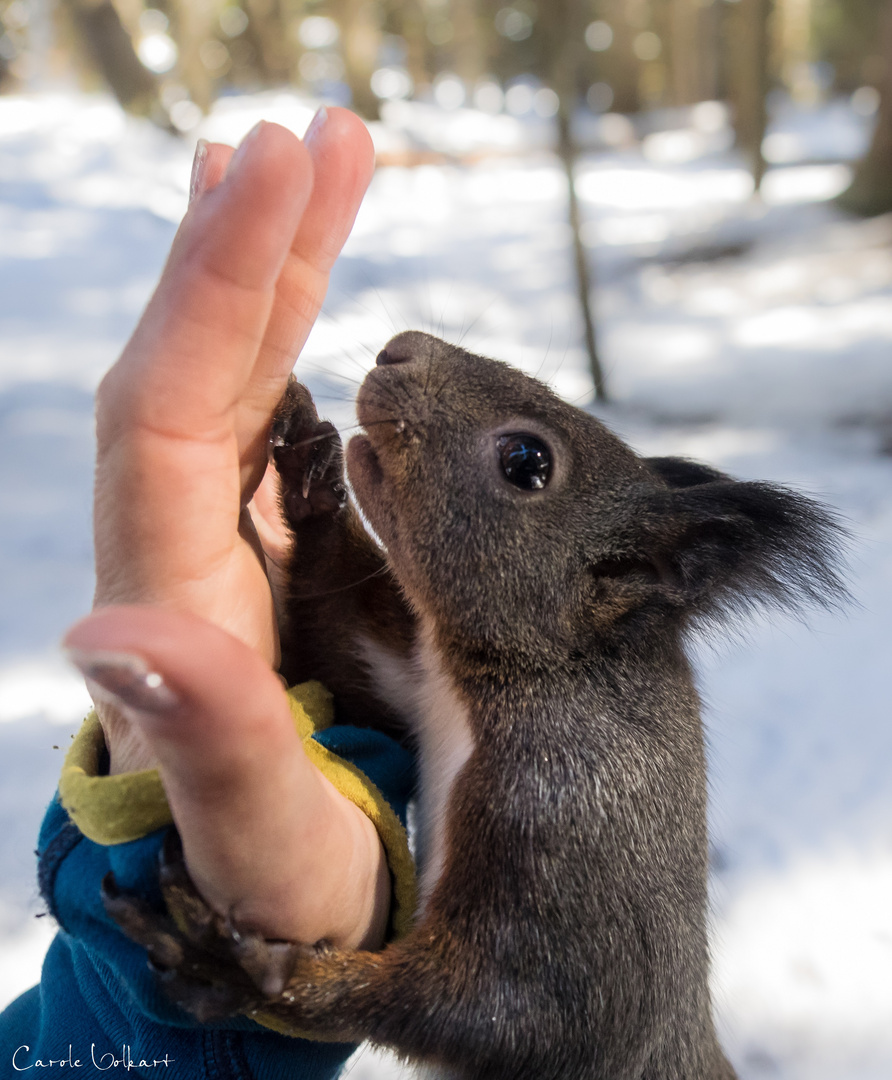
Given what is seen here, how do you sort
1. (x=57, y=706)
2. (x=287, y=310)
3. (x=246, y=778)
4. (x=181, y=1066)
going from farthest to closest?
(x=57, y=706) < (x=287, y=310) < (x=181, y=1066) < (x=246, y=778)

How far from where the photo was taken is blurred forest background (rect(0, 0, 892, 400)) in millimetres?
6223

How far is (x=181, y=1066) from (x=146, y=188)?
5.09 metres

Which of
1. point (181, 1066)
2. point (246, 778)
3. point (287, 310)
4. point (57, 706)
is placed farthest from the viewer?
point (57, 706)

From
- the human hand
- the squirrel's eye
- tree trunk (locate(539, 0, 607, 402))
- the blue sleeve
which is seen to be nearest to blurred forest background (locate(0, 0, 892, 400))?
tree trunk (locate(539, 0, 607, 402))

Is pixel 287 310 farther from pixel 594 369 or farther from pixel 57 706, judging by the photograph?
pixel 594 369

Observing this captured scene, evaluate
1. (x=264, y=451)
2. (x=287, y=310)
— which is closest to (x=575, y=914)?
(x=264, y=451)

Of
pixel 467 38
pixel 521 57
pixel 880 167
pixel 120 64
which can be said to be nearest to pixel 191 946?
pixel 120 64

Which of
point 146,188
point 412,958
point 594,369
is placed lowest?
point 412,958

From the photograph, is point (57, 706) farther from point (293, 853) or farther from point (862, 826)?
point (862, 826)

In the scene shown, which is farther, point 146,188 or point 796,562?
point 146,188

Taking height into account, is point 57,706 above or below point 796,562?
below

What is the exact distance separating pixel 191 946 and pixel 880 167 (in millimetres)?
7817

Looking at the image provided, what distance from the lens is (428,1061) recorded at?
1.11m
